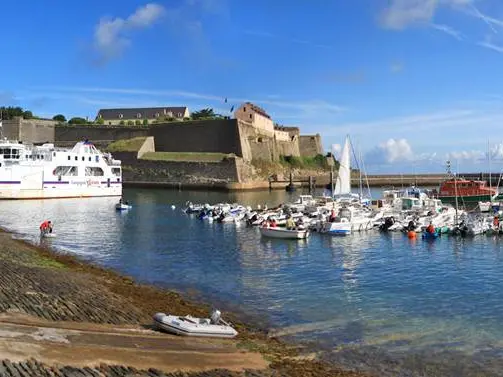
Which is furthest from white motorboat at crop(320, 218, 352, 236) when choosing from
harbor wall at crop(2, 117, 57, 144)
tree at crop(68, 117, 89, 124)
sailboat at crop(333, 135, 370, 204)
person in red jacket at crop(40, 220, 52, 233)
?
tree at crop(68, 117, 89, 124)

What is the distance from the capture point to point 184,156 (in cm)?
8988

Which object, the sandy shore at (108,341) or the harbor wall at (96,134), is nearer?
the sandy shore at (108,341)

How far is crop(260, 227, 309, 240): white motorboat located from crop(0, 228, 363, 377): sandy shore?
13588 millimetres

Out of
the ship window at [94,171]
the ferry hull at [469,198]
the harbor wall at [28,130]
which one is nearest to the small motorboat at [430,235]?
the ferry hull at [469,198]

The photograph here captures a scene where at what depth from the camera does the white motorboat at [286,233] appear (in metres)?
29.3

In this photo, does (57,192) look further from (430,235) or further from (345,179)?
(430,235)

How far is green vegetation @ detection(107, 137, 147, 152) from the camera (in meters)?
91.3

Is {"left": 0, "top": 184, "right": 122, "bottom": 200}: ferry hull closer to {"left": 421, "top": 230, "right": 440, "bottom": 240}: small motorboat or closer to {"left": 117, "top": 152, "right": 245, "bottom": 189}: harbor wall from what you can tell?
{"left": 117, "top": 152, "right": 245, "bottom": 189}: harbor wall

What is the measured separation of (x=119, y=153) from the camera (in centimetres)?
9038

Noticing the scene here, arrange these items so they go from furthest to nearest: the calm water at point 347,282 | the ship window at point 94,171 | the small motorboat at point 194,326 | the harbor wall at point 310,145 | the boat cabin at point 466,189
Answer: the harbor wall at point 310,145
the ship window at point 94,171
the boat cabin at point 466,189
the calm water at point 347,282
the small motorboat at point 194,326

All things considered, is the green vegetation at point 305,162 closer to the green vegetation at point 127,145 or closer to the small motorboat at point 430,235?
the green vegetation at point 127,145

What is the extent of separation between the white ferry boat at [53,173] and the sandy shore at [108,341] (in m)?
44.8

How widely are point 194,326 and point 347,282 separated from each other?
28.7ft

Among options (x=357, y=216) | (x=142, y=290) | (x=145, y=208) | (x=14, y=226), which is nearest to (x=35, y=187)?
(x=145, y=208)
